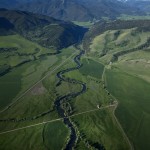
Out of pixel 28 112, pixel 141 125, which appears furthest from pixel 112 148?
pixel 28 112

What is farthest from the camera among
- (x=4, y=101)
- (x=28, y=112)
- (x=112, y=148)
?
(x=4, y=101)

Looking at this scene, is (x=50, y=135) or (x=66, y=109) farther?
Answer: (x=66, y=109)

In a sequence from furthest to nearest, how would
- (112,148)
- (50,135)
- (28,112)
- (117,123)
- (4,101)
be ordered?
(4,101), (28,112), (117,123), (50,135), (112,148)

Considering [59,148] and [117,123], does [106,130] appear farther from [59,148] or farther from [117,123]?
[59,148]

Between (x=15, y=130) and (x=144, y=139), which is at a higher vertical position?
(x=144, y=139)

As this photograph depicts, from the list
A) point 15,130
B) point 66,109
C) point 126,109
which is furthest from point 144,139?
point 15,130

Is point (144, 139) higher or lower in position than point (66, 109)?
higher

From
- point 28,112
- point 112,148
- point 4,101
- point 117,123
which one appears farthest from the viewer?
point 4,101

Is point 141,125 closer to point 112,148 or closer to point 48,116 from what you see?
point 112,148

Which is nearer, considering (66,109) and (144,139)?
(144,139)
